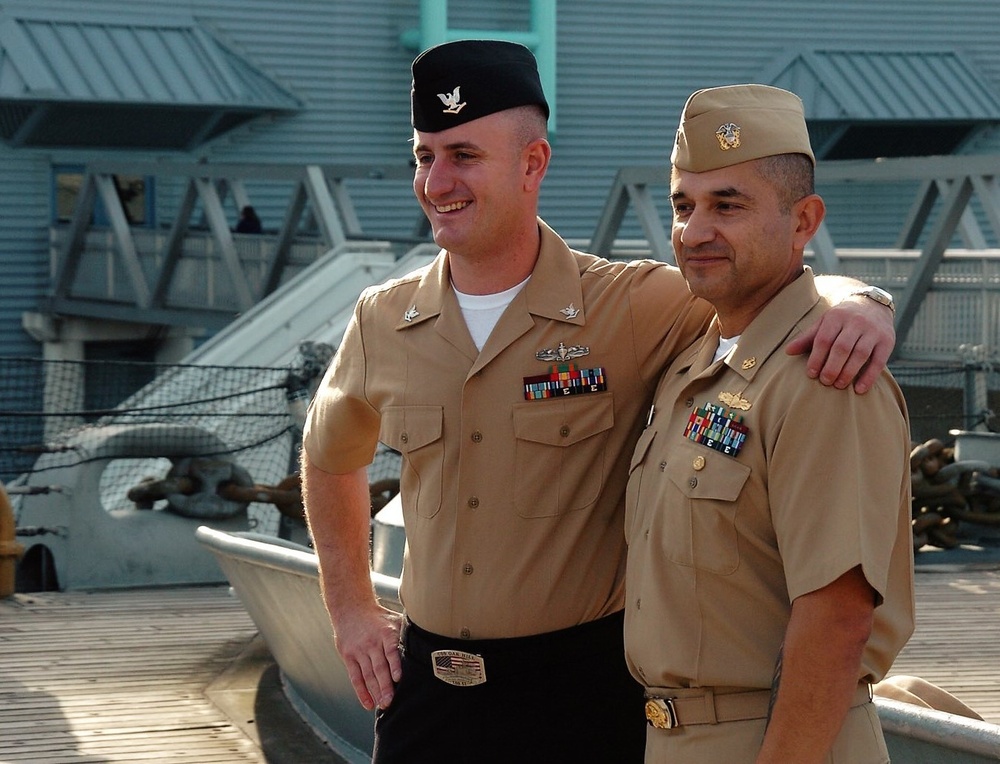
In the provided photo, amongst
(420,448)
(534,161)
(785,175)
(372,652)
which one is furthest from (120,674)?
(785,175)

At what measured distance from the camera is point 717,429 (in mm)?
2076

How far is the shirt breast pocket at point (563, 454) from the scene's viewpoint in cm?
251

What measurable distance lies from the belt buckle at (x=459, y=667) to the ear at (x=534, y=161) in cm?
75

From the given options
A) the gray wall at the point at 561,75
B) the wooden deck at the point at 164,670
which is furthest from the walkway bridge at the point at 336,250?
the wooden deck at the point at 164,670

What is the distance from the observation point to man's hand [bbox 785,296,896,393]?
195cm

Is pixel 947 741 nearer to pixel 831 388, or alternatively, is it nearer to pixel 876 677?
pixel 876 677

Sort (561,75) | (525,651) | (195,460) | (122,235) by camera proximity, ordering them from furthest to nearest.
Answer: (561,75) → (122,235) → (195,460) → (525,651)

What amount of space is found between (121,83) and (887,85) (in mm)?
10953

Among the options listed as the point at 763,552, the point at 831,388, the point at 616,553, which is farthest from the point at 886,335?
the point at 616,553

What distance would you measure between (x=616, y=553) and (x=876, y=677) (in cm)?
58

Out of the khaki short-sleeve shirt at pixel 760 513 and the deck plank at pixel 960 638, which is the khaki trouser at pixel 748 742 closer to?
the khaki short-sleeve shirt at pixel 760 513

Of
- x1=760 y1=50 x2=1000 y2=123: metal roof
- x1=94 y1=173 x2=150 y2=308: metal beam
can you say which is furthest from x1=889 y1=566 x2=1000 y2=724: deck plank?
x1=760 y1=50 x2=1000 y2=123: metal roof

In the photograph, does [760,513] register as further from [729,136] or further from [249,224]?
[249,224]

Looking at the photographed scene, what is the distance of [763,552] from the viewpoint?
2.03 metres
